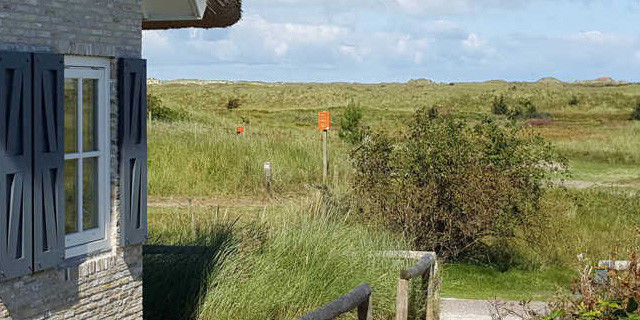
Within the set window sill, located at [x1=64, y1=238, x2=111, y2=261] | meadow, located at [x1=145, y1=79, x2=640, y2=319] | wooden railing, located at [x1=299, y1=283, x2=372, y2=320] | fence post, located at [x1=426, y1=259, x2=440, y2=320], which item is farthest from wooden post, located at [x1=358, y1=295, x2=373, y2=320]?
fence post, located at [x1=426, y1=259, x2=440, y2=320]

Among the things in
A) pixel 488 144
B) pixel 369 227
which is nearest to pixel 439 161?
pixel 488 144

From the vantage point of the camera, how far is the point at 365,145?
13.6m

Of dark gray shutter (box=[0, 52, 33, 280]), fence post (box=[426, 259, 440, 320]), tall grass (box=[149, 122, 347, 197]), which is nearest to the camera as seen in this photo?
dark gray shutter (box=[0, 52, 33, 280])

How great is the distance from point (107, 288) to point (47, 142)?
1437 millimetres

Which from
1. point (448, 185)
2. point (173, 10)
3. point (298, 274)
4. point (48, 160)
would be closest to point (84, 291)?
point (48, 160)

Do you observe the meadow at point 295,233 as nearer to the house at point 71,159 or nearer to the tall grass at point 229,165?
the tall grass at point 229,165

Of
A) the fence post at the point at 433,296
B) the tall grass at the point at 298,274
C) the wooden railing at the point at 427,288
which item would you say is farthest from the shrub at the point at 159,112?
the wooden railing at the point at 427,288

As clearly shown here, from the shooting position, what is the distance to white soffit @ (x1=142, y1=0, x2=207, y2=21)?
318 inches

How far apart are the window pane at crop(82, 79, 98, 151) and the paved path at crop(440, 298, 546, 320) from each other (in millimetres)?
4118

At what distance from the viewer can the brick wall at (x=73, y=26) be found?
20.1 ft

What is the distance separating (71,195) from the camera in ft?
22.4

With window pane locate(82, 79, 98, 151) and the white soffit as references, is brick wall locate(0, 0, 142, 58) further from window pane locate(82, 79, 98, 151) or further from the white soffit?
the white soffit

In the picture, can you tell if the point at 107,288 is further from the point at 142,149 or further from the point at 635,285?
the point at 635,285

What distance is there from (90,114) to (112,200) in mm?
695
